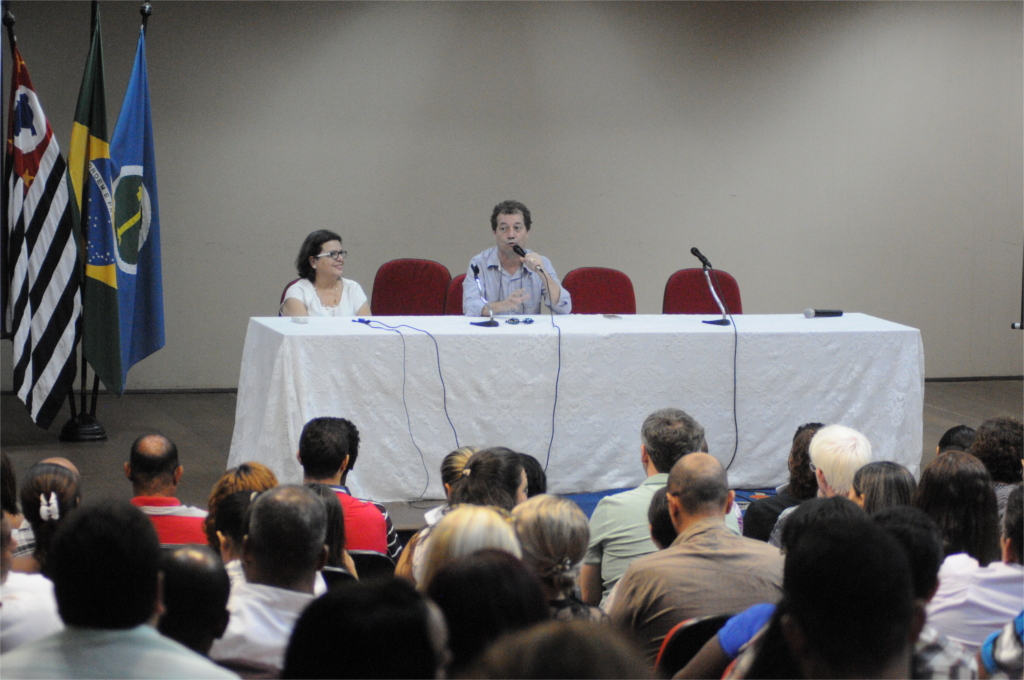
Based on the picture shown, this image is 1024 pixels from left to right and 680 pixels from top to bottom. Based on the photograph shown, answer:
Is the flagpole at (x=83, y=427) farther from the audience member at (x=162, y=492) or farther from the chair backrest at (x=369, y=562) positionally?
the chair backrest at (x=369, y=562)

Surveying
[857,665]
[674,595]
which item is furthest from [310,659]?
[674,595]

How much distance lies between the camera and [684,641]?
1.86 metres

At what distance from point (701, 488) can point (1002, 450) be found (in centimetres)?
117

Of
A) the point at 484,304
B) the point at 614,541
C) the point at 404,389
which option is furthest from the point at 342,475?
the point at 484,304

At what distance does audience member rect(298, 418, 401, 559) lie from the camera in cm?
277

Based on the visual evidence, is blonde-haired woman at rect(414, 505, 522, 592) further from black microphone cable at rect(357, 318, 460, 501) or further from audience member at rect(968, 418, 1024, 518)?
black microphone cable at rect(357, 318, 460, 501)

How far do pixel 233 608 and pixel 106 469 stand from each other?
3.55 m

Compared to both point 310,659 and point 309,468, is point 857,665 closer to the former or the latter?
point 310,659

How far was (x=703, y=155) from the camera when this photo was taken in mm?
7523

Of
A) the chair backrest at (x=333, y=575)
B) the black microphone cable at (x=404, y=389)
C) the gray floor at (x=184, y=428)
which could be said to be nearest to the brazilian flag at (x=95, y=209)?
the gray floor at (x=184, y=428)

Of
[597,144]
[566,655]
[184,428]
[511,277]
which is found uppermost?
[597,144]

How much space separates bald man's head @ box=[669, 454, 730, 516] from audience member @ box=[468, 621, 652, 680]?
4.44ft

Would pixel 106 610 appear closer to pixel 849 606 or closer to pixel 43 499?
pixel 849 606

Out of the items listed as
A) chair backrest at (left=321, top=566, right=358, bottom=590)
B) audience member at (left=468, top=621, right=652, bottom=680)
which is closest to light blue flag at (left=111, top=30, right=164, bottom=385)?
chair backrest at (left=321, top=566, right=358, bottom=590)
